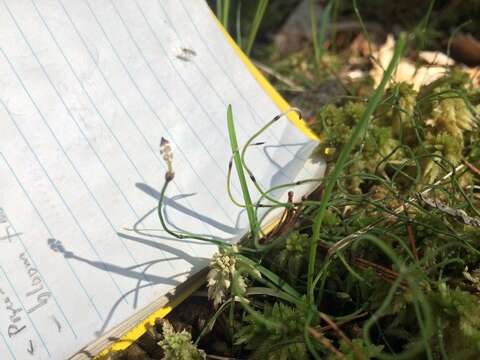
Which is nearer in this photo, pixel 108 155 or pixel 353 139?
pixel 353 139

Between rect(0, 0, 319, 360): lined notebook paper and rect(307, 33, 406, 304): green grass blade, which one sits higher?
rect(0, 0, 319, 360): lined notebook paper

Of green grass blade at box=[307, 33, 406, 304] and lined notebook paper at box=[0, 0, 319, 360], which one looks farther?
lined notebook paper at box=[0, 0, 319, 360]

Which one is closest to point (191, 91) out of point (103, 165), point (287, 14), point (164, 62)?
point (164, 62)

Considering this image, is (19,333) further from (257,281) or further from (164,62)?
(164,62)

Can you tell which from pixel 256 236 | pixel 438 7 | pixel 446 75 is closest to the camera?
pixel 256 236

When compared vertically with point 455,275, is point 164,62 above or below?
above

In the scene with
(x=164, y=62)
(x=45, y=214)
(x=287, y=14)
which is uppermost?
(x=287, y=14)

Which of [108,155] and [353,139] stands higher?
[108,155]

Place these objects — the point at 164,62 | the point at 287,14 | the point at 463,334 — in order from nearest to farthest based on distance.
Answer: the point at 463,334, the point at 164,62, the point at 287,14
